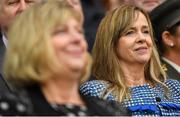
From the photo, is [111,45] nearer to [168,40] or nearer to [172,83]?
[172,83]

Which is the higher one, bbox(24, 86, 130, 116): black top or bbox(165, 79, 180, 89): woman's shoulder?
bbox(24, 86, 130, 116): black top

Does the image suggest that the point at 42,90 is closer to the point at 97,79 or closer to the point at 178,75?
the point at 97,79

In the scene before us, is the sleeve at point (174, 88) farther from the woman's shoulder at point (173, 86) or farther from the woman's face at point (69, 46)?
the woman's face at point (69, 46)

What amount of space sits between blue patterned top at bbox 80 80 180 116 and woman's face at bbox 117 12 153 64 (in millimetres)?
209

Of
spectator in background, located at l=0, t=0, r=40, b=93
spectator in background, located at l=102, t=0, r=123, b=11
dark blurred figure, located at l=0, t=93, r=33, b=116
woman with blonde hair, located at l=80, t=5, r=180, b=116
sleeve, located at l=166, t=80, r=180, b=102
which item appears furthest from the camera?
spectator in background, located at l=102, t=0, r=123, b=11

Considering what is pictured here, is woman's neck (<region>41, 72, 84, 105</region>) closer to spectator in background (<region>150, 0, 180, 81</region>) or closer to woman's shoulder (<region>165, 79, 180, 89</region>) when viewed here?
woman's shoulder (<region>165, 79, 180, 89</region>)

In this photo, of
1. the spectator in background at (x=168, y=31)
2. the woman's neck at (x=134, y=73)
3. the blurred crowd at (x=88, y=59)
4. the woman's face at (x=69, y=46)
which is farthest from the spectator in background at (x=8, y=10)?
the woman's face at (x=69, y=46)

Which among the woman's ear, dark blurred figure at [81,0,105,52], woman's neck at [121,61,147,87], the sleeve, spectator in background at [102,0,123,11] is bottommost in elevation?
the sleeve

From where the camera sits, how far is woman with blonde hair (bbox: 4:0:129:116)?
2785mm

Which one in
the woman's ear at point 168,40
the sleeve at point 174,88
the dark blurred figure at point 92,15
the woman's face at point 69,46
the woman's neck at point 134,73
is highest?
the woman's face at point 69,46

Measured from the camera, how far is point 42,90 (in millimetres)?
2873

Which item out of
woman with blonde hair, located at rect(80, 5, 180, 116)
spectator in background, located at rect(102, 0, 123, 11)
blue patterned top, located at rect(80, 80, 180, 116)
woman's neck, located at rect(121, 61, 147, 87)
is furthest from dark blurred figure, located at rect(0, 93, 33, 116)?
spectator in background, located at rect(102, 0, 123, 11)

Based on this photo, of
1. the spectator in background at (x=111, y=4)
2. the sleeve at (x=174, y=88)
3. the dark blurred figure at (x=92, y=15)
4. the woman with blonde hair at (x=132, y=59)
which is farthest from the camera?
the spectator in background at (x=111, y=4)

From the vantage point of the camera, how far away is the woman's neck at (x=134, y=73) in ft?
13.4
